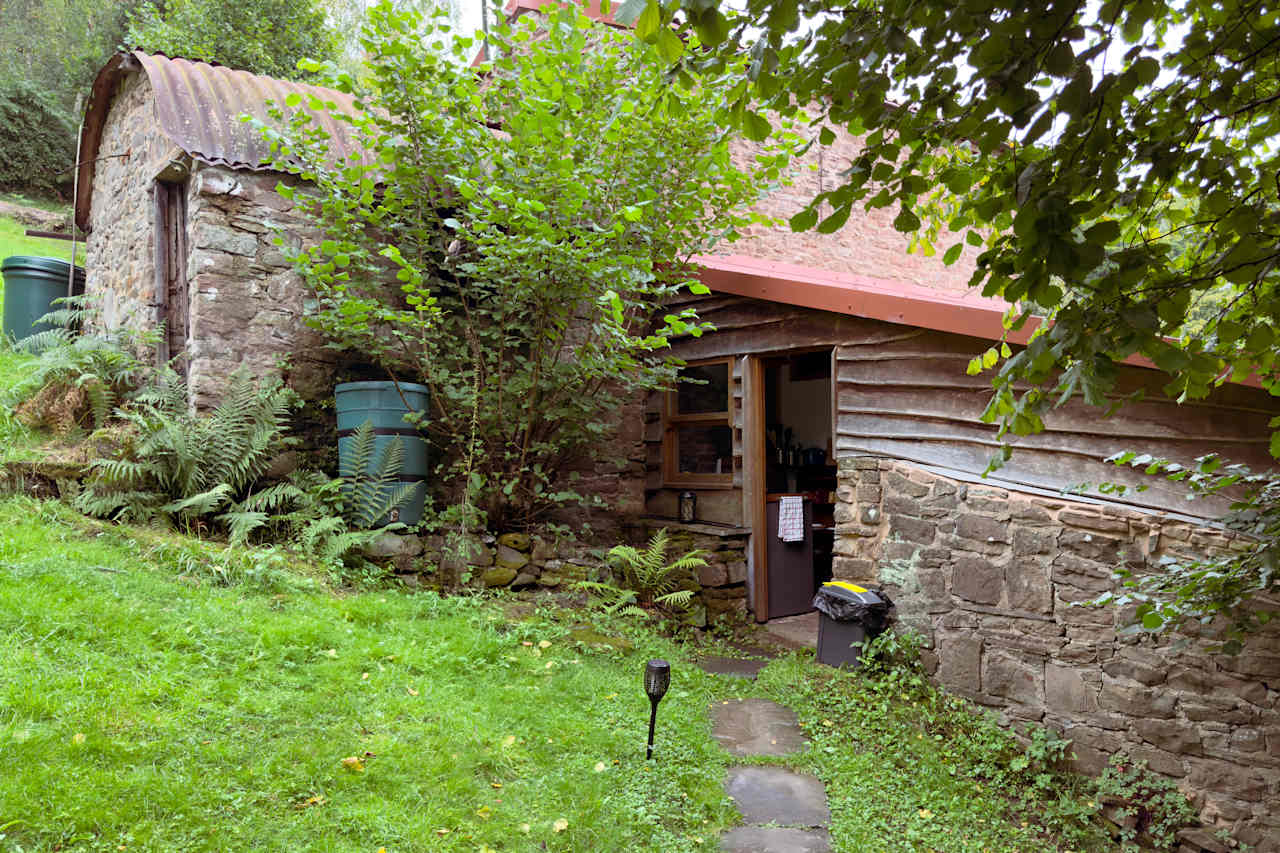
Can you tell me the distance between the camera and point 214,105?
6230 mm

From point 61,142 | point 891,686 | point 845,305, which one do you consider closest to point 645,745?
point 891,686

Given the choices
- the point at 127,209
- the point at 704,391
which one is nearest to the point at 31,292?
the point at 127,209

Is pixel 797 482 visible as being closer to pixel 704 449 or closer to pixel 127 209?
pixel 704 449

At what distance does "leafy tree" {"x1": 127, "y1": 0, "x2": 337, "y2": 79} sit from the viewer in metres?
13.5

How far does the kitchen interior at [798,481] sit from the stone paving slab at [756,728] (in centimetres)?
212

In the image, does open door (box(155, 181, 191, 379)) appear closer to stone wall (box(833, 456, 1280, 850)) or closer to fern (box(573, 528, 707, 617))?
fern (box(573, 528, 707, 617))

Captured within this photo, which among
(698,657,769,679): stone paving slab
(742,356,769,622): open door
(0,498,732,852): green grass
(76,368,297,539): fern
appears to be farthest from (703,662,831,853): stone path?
(76,368,297,539): fern

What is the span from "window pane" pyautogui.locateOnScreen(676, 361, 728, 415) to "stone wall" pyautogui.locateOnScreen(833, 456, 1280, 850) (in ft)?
6.89

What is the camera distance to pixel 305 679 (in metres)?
3.56

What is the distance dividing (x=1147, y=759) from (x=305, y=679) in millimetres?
4341

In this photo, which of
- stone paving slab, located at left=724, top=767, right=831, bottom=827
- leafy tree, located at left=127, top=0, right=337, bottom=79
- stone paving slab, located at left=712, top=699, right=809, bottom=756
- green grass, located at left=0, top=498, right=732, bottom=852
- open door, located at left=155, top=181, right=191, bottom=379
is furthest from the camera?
leafy tree, located at left=127, top=0, right=337, bottom=79

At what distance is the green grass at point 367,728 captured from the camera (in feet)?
8.59

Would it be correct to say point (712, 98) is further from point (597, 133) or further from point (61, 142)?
point (61, 142)

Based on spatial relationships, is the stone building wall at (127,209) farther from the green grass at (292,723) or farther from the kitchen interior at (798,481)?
the kitchen interior at (798,481)
